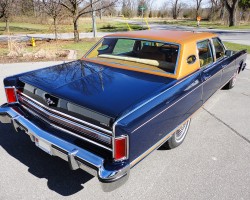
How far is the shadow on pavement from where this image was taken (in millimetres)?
2707

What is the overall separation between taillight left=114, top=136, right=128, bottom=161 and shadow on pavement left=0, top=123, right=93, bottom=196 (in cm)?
82

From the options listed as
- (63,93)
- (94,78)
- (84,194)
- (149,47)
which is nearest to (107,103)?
(63,93)

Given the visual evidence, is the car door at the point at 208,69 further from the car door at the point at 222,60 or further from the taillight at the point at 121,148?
the taillight at the point at 121,148

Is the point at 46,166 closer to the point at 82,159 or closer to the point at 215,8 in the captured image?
the point at 82,159

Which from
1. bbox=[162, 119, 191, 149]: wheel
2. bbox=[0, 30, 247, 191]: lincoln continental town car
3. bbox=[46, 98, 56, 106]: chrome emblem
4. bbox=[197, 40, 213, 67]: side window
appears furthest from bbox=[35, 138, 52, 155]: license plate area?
bbox=[197, 40, 213, 67]: side window

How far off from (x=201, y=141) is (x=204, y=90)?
2.58 feet

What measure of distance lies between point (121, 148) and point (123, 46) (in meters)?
2.67

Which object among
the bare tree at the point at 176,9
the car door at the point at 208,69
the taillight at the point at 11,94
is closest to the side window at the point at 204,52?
the car door at the point at 208,69

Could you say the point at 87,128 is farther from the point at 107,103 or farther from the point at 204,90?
the point at 204,90

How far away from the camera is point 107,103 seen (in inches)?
91.0

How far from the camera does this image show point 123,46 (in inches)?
173

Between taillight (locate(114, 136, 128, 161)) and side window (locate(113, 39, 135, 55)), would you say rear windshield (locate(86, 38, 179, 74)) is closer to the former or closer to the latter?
side window (locate(113, 39, 135, 55))

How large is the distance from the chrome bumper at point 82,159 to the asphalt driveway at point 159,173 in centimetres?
49

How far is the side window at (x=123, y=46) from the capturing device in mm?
3969
